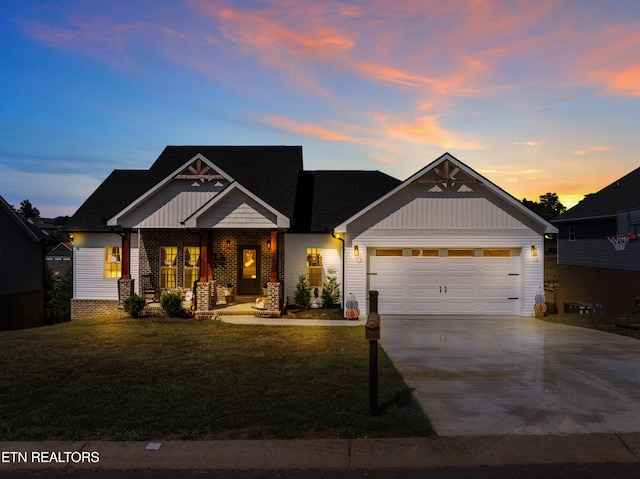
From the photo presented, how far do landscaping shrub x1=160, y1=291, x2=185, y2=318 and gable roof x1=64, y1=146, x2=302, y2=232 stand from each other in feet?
17.9

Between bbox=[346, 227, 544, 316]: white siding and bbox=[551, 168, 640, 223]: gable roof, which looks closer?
bbox=[346, 227, 544, 316]: white siding

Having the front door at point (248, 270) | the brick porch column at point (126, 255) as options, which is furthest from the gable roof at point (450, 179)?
the brick porch column at point (126, 255)

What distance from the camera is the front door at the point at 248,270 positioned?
19734mm

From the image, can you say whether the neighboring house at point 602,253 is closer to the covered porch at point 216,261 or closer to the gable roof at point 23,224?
the covered porch at point 216,261

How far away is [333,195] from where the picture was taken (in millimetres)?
21750

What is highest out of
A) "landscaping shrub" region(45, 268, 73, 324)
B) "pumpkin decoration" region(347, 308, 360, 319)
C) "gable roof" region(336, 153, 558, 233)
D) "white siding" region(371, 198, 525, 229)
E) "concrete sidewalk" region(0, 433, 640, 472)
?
"gable roof" region(336, 153, 558, 233)

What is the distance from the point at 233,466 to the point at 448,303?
43.3 feet

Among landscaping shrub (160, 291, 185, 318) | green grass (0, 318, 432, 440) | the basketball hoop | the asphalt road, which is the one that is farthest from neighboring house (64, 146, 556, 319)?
the asphalt road

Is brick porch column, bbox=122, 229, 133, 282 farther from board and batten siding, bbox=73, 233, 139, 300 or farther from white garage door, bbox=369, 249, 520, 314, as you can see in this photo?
white garage door, bbox=369, 249, 520, 314

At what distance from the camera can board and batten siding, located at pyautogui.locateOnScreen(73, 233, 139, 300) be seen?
20266 mm

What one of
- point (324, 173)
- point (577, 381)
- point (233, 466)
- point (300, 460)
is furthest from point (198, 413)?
point (324, 173)

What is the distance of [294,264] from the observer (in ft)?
63.0

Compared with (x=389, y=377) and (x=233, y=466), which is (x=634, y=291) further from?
(x=233, y=466)

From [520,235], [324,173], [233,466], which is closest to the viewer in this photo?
[233,466]
